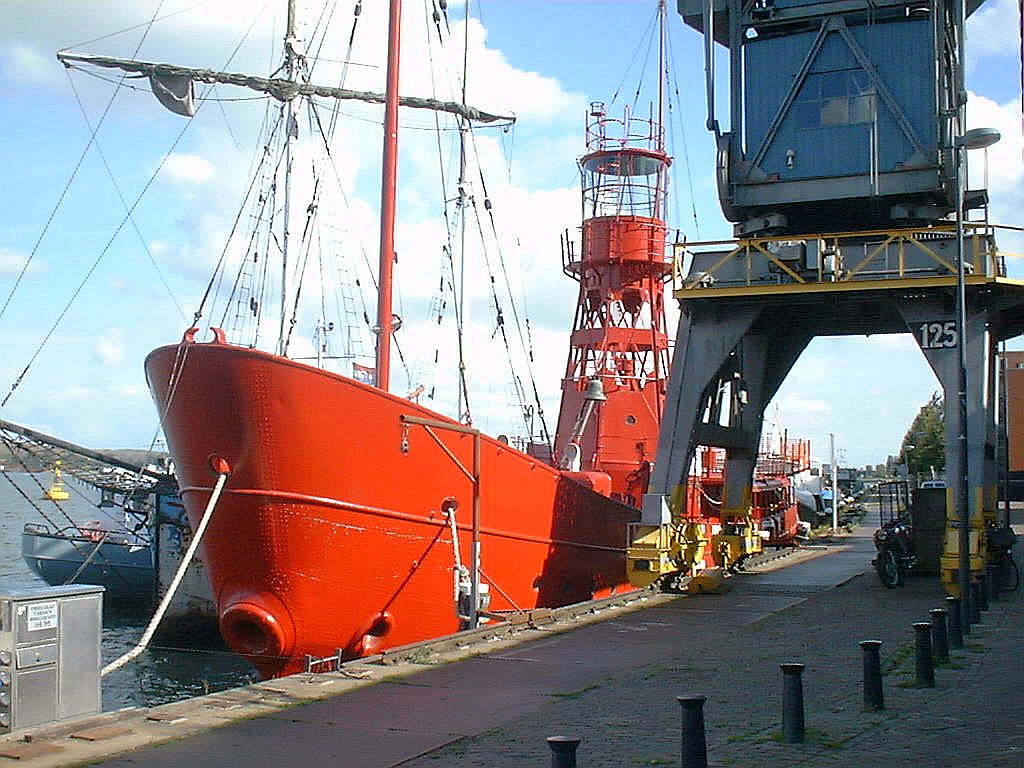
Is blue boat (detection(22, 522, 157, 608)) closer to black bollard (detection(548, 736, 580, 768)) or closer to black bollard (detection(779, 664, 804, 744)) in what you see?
black bollard (detection(779, 664, 804, 744))

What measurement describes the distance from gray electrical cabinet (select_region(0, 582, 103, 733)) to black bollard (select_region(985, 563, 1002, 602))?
510 inches

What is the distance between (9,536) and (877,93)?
62168 mm

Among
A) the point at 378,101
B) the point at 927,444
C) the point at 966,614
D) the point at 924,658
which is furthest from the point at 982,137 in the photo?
the point at 927,444

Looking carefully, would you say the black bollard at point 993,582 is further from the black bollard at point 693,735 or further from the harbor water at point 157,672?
the black bollard at point 693,735

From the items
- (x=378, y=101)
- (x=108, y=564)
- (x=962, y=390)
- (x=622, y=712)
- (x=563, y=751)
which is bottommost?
(x=108, y=564)

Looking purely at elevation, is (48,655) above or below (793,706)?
above

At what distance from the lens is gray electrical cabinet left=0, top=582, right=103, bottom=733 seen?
27.9 feet

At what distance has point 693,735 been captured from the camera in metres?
7.03

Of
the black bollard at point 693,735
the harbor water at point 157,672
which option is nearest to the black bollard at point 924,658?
the black bollard at point 693,735

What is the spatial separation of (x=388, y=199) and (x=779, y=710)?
39.5ft

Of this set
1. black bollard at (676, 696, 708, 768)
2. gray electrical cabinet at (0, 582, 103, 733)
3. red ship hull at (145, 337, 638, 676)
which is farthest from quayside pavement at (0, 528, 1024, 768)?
red ship hull at (145, 337, 638, 676)

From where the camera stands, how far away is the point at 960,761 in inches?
297

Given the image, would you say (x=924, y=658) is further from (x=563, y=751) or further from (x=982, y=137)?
(x=982, y=137)

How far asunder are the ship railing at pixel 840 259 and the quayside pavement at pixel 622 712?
5.68 m
